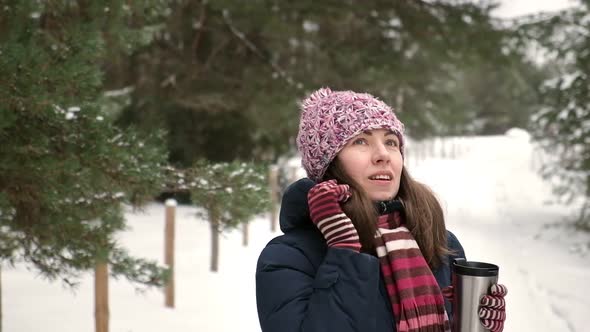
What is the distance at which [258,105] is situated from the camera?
6125 millimetres

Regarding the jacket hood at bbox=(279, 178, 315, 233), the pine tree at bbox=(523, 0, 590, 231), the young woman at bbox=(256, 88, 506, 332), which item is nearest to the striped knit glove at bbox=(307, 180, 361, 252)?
the young woman at bbox=(256, 88, 506, 332)

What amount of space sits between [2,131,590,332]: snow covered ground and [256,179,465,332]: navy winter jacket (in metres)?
1.47

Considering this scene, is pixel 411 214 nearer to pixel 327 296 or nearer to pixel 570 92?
pixel 327 296

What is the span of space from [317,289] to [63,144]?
4.60 ft

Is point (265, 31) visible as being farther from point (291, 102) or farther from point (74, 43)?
point (74, 43)

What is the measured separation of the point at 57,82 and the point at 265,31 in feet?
13.3

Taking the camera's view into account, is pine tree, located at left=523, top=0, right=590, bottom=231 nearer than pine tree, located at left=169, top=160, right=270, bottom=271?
No

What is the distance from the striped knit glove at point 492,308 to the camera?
1295 mm

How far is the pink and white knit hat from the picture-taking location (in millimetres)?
1500

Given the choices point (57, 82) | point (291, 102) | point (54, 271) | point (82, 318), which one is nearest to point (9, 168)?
point (57, 82)

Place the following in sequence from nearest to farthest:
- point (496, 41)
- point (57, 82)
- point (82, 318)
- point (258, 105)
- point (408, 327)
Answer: point (408, 327), point (57, 82), point (82, 318), point (496, 41), point (258, 105)

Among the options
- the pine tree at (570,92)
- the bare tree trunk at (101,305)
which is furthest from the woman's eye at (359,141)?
the pine tree at (570,92)

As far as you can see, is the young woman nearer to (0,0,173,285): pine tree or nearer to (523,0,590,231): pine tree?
(0,0,173,285): pine tree

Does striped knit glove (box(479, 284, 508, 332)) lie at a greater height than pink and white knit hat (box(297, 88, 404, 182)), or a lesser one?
lesser
